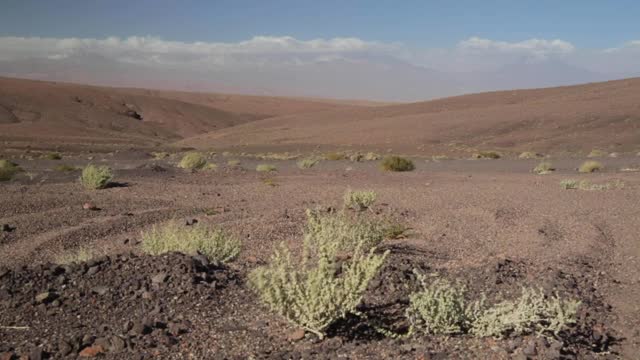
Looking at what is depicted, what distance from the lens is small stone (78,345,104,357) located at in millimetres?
5141

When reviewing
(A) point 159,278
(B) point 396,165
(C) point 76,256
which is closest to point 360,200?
(C) point 76,256

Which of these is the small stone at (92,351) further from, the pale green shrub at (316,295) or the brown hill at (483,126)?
the brown hill at (483,126)

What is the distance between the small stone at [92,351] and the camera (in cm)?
514

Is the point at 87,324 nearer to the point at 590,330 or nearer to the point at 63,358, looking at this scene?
the point at 63,358

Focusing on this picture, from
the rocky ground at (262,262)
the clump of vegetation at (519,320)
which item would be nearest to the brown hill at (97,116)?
the rocky ground at (262,262)

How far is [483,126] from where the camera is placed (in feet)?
213

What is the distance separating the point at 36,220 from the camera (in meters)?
13.1

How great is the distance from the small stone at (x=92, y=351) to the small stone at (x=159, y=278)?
1.59 m

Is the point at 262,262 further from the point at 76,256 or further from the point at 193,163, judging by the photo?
the point at 193,163

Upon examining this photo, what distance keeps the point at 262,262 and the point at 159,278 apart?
2.20 meters

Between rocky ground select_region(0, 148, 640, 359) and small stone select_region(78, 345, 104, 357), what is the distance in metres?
0.01

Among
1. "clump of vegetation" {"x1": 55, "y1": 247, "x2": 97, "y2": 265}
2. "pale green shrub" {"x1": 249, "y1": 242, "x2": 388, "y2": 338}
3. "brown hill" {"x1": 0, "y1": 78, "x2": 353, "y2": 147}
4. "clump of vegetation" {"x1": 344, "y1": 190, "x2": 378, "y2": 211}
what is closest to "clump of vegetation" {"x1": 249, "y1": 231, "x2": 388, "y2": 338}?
"pale green shrub" {"x1": 249, "y1": 242, "x2": 388, "y2": 338}

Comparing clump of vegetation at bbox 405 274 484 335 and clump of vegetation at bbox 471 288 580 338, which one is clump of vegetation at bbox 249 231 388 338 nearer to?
clump of vegetation at bbox 405 274 484 335

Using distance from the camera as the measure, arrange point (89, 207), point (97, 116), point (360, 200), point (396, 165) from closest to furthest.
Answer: point (360, 200), point (89, 207), point (396, 165), point (97, 116)
